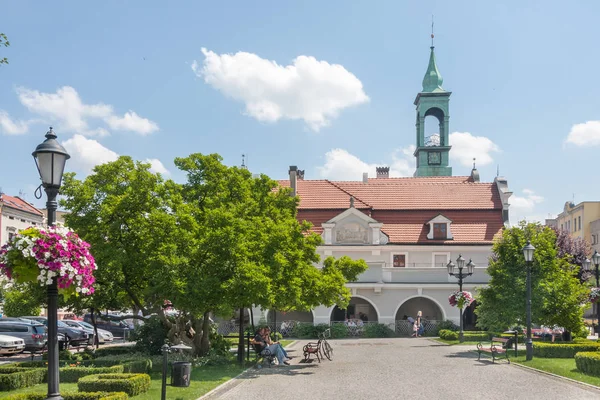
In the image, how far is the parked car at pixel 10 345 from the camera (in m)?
29.5

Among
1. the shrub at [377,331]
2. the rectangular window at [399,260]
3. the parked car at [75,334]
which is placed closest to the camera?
the parked car at [75,334]

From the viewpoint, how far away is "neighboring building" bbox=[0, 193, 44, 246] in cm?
5556

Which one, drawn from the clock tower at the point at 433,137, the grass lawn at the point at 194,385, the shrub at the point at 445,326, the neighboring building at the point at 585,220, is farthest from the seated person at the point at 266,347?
the neighboring building at the point at 585,220

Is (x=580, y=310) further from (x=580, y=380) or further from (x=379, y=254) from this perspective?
(x=379, y=254)

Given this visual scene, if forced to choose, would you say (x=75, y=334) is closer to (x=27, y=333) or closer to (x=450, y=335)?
(x=27, y=333)

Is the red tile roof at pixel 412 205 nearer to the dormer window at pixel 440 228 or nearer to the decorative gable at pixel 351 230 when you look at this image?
the dormer window at pixel 440 228

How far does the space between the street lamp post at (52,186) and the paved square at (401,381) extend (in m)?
7.26

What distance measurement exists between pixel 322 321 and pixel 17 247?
36575mm

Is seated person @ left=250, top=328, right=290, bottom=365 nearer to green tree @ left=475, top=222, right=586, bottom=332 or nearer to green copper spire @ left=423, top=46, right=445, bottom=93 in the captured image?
green tree @ left=475, top=222, right=586, bottom=332

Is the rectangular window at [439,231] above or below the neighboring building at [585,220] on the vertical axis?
below

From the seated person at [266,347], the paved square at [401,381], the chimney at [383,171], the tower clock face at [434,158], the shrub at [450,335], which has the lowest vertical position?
the shrub at [450,335]

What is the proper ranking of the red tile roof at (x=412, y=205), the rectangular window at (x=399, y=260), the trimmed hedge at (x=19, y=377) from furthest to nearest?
the red tile roof at (x=412, y=205), the rectangular window at (x=399, y=260), the trimmed hedge at (x=19, y=377)

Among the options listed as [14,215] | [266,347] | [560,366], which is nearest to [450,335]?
[560,366]

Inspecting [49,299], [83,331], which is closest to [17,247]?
[49,299]
